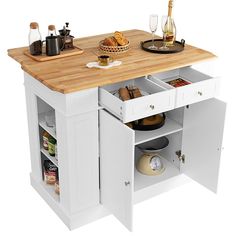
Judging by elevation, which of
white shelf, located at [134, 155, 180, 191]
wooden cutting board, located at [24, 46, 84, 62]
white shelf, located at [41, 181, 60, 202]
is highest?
wooden cutting board, located at [24, 46, 84, 62]

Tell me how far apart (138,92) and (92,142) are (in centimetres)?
48

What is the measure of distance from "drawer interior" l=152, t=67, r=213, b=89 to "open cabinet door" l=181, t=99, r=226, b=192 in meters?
0.17

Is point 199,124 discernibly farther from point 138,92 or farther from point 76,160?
point 76,160

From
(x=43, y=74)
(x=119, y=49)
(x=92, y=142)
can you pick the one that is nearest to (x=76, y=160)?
(x=92, y=142)

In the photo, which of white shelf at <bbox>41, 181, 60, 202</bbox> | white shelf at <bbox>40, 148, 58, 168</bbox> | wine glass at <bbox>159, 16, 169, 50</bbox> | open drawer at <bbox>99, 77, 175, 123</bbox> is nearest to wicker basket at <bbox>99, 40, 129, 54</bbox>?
wine glass at <bbox>159, 16, 169, 50</bbox>

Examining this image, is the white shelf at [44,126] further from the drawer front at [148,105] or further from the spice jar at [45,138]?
the drawer front at [148,105]

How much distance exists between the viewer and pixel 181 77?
3.66 meters

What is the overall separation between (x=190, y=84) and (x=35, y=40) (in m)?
1.11

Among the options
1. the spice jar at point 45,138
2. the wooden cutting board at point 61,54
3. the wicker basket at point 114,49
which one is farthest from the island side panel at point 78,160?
the wicker basket at point 114,49

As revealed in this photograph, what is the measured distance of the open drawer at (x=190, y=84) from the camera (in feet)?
10.6

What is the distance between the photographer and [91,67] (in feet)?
10.9

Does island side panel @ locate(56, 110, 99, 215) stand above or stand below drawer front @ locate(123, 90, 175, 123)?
below

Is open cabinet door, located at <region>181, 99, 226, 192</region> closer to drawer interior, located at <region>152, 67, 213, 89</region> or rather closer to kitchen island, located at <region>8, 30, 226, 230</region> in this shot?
kitchen island, located at <region>8, 30, 226, 230</region>

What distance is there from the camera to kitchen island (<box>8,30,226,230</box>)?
3.07m
